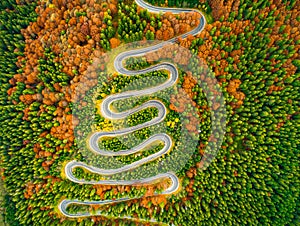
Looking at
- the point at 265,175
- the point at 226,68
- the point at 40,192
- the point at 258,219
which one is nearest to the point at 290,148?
the point at 265,175

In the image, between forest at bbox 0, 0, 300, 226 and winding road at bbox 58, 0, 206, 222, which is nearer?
forest at bbox 0, 0, 300, 226

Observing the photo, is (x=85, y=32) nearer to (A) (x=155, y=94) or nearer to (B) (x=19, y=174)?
(A) (x=155, y=94)

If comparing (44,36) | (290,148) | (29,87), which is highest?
(44,36)

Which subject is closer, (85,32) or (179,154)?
(85,32)

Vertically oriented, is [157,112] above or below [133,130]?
above

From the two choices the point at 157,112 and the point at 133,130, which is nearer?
the point at 157,112

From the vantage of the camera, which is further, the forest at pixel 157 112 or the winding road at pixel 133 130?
the winding road at pixel 133 130

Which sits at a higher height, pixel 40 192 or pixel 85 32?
pixel 85 32
